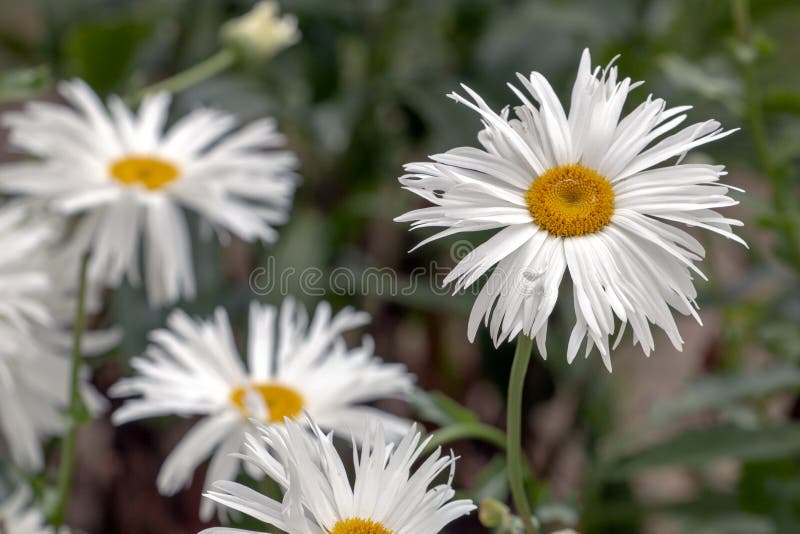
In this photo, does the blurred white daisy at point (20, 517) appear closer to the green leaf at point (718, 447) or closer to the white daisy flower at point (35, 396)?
the white daisy flower at point (35, 396)

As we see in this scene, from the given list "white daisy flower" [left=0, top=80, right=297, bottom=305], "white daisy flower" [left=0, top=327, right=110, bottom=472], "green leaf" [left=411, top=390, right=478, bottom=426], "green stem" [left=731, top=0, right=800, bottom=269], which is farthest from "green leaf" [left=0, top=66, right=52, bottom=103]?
"green stem" [left=731, top=0, right=800, bottom=269]

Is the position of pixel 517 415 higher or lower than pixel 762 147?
lower

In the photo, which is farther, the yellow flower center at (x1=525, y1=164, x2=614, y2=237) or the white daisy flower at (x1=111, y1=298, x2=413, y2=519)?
the white daisy flower at (x1=111, y1=298, x2=413, y2=519)

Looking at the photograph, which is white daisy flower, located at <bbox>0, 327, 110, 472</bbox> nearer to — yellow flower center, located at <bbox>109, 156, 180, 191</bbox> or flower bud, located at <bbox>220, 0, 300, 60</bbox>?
yellow flower center, located at <bbox>109, 156, 180, 191</bbox>

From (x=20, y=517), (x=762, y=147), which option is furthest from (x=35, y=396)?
(x=762, y=147)

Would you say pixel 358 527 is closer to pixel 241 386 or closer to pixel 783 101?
pixel 241 386

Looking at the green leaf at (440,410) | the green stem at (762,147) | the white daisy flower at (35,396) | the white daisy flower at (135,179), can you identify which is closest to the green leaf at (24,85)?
the white daisy flower at (135,179)

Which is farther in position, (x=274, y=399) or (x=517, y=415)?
(x=274, y=399)
